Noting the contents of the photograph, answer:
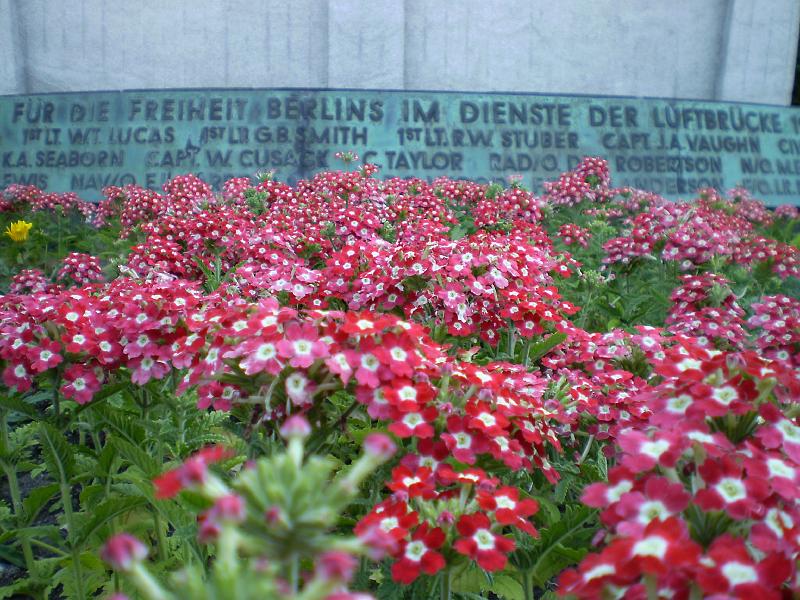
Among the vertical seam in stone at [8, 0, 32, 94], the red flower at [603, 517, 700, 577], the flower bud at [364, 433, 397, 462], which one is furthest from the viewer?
the vertical seam in stone at [8, 0, 32, 94]

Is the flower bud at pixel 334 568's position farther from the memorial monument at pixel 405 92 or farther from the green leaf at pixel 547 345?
the memorial monument at pixel 405 92

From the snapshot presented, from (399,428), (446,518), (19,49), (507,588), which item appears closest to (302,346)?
→ (399,428)

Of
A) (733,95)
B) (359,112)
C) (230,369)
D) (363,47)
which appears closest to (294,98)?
(359,112)

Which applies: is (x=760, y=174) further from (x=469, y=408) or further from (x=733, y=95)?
(x=469, y=408)

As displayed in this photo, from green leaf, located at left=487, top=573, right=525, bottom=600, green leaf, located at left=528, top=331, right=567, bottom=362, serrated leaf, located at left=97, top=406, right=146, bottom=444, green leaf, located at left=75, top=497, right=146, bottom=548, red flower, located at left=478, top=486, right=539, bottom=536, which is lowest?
green leaf, located at left=487, top=573, right=525, bottom=600

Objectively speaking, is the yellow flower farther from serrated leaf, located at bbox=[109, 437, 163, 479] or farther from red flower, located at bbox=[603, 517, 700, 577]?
red flower, located at bbox=[603, 517, 700, 577]

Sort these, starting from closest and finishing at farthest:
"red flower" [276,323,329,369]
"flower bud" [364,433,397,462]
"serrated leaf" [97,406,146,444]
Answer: "flower bud" [364,433,397,462] → "red flower" [276,323,329,369] → "serrated leaf" [97,406,146,444]

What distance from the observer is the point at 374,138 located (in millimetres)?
8398

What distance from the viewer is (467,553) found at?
1.18 meters

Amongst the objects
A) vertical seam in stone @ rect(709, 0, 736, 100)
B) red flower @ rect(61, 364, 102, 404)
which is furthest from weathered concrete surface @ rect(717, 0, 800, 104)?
red flower @ rect(61, 364, 102, 404)

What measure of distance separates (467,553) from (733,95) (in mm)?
11396

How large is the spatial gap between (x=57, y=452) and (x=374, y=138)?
6.81 meters

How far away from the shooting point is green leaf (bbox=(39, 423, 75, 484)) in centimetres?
202

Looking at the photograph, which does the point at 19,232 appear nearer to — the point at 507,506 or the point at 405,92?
the point at 405,92
